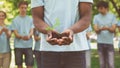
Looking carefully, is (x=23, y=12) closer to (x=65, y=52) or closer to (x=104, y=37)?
(x=104, y=37)

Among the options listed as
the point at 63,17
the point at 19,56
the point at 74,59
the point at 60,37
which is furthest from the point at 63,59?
the point at 19,56

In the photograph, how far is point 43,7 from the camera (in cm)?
302

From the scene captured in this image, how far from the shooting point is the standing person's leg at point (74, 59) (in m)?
2.88

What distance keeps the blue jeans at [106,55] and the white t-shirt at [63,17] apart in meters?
6.06

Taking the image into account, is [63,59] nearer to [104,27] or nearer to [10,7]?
[104,27]

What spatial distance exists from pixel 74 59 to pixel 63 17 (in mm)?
328

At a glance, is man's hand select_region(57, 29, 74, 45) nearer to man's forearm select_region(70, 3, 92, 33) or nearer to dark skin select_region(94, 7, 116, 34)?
man's forearm select_region(70, 3, 92, 33)

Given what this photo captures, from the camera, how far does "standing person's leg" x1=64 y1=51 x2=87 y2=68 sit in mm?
2885

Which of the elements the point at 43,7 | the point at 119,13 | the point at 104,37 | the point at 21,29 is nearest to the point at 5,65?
the point at 21,29

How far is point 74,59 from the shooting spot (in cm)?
289

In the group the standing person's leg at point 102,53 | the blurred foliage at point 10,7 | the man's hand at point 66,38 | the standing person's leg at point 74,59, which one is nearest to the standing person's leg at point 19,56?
the standing person's leg at point 102,53

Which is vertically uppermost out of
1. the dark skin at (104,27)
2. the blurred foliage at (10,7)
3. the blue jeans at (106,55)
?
the blurred foliage at (10,7)

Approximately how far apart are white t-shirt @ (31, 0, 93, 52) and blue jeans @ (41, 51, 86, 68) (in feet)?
0.11

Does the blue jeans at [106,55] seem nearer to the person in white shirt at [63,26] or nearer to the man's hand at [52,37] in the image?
the person in white shirt at [63,26]
